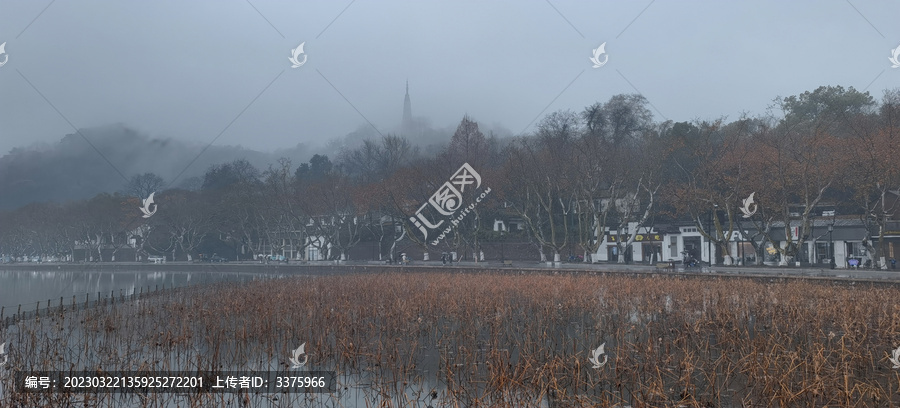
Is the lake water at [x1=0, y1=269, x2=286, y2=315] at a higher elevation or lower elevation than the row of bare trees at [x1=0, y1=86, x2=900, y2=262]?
lower

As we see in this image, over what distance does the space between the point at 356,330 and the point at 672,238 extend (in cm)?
5638

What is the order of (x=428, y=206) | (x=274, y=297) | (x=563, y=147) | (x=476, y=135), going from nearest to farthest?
(x=274, y=297) < (x=563, y=147) < (x=428, y=206) < (x=476, y=135)

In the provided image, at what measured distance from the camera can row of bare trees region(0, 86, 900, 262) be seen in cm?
4819

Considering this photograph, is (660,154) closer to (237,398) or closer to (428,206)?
(428,206)

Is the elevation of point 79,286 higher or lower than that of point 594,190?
lower

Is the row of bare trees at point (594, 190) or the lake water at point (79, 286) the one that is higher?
the row of bare trees at point (594, 190)

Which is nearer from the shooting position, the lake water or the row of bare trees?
the lake water

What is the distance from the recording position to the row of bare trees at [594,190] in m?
48.2

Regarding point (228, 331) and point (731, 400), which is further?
point (228, 331)

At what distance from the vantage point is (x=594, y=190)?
174 feet

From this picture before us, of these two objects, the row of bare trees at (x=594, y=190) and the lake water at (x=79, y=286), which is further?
the row of bare trees at (x=594, y=190)

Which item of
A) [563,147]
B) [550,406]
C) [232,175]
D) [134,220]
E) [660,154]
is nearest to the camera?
[550,406]

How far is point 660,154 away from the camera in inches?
2258

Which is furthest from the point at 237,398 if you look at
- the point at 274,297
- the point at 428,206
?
the point at 428,206
